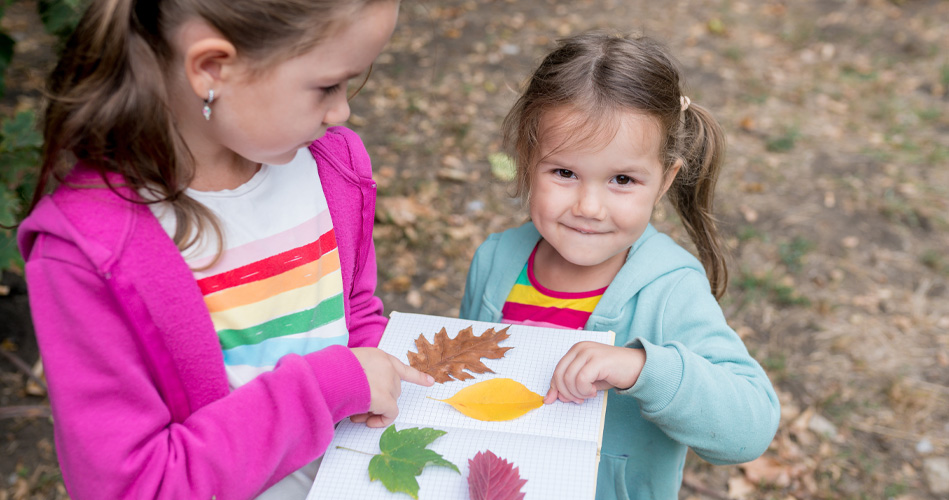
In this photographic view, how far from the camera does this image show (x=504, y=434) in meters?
1.45

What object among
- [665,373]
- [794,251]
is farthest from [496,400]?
[794,251]

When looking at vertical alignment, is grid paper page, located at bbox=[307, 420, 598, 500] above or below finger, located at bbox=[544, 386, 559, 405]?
above

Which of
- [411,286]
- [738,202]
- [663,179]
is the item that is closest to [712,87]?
[738,202]

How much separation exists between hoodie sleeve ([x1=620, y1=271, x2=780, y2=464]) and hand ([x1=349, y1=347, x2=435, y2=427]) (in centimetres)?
46

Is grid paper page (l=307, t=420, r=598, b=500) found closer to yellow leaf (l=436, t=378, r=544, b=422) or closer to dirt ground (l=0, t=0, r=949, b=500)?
yellow leaf (l=436, t=378, r=544, b=422)

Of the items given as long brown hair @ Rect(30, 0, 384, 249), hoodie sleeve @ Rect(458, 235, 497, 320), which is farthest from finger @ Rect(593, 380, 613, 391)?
long brown hair @ Rect(30, 0, 384, 249)

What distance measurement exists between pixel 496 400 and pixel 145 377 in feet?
2.18

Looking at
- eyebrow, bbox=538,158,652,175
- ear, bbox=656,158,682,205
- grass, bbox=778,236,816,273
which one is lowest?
grass, bbox=778,236,816,273

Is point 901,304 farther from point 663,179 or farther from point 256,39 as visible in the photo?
point 256,39

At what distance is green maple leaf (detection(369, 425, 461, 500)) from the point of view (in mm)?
1337

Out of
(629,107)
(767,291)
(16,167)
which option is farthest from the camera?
(767,291)

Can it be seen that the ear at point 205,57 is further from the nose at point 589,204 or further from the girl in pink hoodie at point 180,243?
the nose at point 589,204

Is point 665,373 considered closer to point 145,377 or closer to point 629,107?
point 629,107

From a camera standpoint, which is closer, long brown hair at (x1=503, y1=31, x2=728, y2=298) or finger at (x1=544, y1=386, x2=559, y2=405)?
→ finger at (x1=544, y1=386, x2=559, y2=405)
